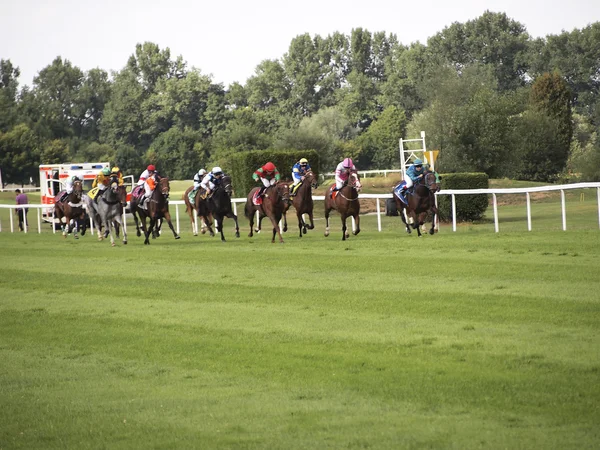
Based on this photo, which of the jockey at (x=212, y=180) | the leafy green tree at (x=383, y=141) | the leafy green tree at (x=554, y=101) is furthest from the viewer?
the leafy green tree at (x=383, y=141)

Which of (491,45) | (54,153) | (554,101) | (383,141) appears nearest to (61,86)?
(54,153)

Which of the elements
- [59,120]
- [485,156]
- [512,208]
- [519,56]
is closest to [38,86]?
[59,120]

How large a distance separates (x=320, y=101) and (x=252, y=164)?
7605cm

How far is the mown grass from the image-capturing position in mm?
7012

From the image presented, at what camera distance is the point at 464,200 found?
99.0 ft

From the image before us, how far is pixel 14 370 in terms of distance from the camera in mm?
9680

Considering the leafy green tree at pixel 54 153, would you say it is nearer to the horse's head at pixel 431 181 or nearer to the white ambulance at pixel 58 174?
the white ambulance at pixel 58 174

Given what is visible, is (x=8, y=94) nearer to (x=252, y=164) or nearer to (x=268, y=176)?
(x=252, y=164)

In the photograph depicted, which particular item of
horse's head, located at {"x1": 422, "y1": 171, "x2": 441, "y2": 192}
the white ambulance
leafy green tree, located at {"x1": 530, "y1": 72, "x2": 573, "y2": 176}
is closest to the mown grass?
horse's head, located at {"x1": 422, "y1": 171, "x2": 441, "y2": 192}

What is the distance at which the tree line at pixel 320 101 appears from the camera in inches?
2746

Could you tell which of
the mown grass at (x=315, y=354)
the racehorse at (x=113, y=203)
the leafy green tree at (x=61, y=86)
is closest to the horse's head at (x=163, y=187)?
the racehorse at (x=113, y=203)

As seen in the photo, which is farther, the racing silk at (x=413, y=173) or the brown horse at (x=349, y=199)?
the brown horse at (x=349, y=199)

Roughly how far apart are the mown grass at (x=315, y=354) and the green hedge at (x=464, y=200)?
1254cm

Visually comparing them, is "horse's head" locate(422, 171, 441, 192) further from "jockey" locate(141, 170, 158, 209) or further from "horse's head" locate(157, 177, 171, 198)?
"jockey" locate(141, 170, 158, 209)
